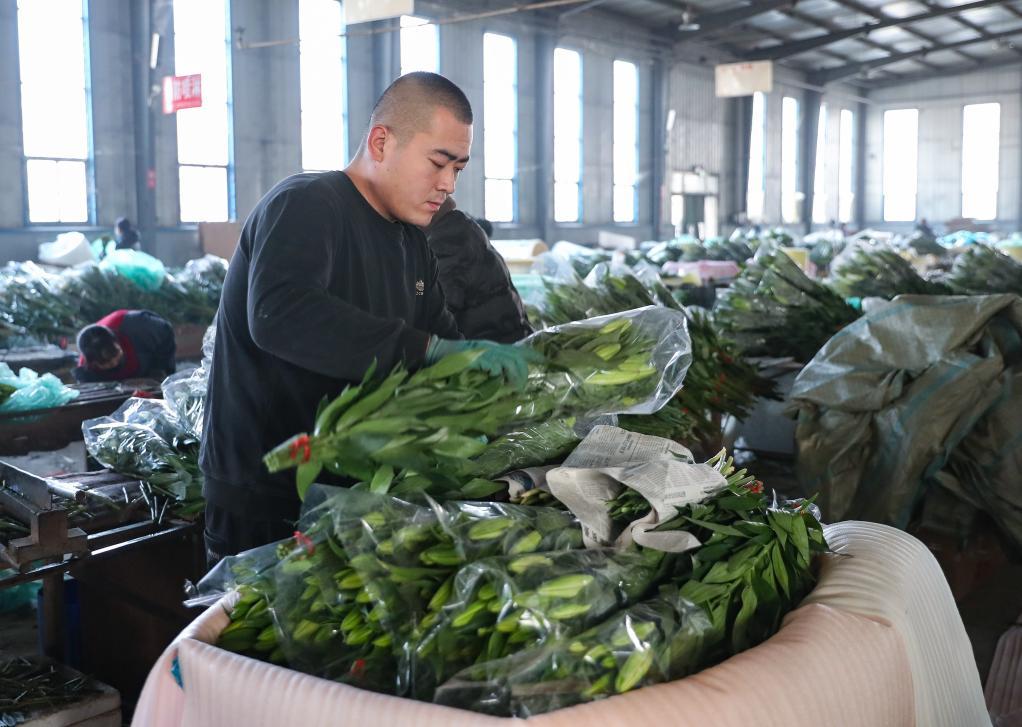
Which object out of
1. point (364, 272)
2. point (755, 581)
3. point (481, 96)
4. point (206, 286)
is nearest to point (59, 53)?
point (206, 286)

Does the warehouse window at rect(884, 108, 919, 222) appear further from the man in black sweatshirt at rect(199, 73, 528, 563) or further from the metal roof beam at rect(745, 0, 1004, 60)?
→ the man in black sweatshirt at rect(199, 73, 528, 563)

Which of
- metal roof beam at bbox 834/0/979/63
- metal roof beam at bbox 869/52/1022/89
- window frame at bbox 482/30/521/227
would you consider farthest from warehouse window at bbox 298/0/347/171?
metal roof beam at bbox 869/52/1022/89

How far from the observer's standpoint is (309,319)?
1.75 m

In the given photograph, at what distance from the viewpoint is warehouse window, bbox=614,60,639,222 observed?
19562 millimetres

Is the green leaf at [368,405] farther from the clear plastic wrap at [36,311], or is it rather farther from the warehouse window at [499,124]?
the warehouse window at [499,124]

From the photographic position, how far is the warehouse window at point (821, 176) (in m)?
26.6

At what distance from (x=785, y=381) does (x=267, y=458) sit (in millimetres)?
3595

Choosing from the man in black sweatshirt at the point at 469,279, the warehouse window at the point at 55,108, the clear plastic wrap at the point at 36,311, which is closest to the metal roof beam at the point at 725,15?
the warehouse window at the point at 55,108

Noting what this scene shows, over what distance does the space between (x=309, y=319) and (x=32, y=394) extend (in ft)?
9.42

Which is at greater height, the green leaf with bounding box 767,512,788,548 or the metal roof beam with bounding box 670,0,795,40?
the metal roof beam with bounding box 670,0,795,40

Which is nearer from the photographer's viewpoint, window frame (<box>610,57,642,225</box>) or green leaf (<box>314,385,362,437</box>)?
green leaf (<box>314,385,362,437</box>)

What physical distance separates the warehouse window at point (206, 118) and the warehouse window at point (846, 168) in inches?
778

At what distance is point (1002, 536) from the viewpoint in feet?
12.2

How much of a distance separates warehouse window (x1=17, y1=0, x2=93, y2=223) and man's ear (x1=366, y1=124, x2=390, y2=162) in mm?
10237
